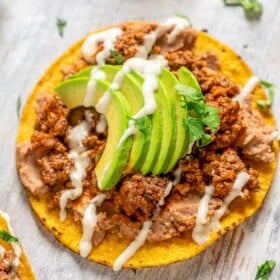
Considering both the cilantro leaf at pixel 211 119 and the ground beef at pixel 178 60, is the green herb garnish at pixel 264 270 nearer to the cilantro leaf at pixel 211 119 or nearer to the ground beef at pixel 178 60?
the cilantro leaf at pixel 211 119

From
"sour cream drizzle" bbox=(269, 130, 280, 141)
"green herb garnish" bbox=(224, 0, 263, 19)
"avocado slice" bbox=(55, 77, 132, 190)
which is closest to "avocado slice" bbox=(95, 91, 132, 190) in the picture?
"avocado slice" bbox=(55, 77, 132, 190)

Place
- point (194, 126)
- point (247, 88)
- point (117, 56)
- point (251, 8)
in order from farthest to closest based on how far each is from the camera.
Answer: point (251, 8) < point (247, 88) < point (117, 56) < point (194, 126)

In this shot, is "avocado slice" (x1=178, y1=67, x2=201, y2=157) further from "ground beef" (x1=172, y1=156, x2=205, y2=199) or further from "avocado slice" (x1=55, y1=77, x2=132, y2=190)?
"avocado slice" (x1=55, y1=77, x2=132, y2=190)

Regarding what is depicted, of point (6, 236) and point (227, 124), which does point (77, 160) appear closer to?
point (6, 236)

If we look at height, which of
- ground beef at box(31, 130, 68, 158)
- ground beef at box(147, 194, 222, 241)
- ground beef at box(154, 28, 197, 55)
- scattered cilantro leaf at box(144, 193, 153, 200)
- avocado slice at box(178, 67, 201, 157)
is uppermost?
ground beef at box(154, 28, 197, 55)

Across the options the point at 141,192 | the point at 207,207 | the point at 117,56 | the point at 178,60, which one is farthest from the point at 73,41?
the point at 207,207

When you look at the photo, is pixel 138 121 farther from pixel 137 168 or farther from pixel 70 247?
pixel 70 247

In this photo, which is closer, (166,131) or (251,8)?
(166,131)

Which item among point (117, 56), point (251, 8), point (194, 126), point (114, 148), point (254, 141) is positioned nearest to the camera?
point (194, 126)
